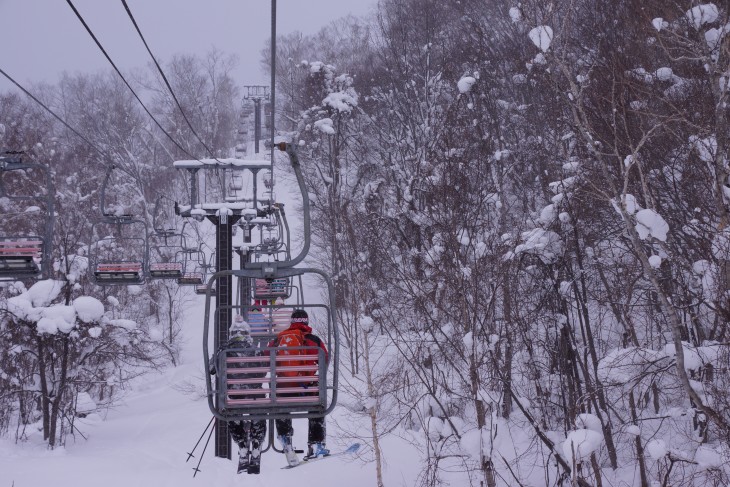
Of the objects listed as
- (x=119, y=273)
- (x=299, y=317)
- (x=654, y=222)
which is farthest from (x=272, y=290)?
(x=654, y=222)

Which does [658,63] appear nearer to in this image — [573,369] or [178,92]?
[573,369]

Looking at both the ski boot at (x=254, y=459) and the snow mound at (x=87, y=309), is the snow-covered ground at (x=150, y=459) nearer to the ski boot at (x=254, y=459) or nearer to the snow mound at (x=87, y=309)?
the snow mound at (x=87, y=309)

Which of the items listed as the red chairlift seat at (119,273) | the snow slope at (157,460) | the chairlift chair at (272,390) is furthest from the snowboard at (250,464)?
the snow slope at (157,460)

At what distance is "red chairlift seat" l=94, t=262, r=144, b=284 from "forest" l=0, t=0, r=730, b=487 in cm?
497

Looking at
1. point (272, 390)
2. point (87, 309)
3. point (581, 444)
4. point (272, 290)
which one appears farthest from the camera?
point (87, 309)

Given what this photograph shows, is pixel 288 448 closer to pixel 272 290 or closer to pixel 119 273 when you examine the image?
pixel 119 273

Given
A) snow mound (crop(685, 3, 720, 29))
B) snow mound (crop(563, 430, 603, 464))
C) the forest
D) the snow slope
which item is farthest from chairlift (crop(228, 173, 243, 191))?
snow mound (crop(685, 3, 720, 29))

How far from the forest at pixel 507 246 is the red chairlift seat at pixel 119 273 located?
4970mm

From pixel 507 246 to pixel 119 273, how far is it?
7628mm

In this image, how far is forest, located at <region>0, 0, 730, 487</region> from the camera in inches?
385

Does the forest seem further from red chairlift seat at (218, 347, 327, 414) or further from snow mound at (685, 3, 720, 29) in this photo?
red chairlift seat at (218, 347, 327, 414)

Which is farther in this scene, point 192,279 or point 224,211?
point 192,279

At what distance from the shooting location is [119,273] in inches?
505

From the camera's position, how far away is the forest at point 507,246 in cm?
979
